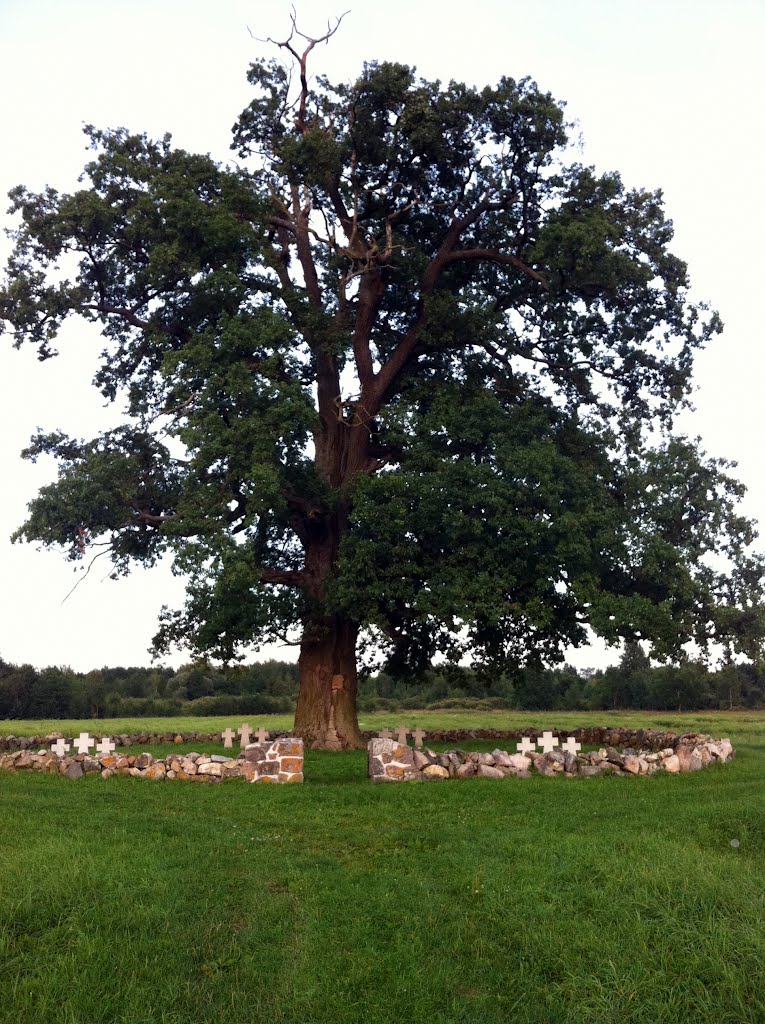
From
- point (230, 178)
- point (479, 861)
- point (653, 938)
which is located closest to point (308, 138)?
point (230, 178)

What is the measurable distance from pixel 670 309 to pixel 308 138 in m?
12.1

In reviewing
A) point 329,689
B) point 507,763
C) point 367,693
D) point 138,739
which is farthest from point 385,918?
point 367,693

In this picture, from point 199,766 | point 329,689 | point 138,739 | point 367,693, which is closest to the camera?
point 199,766

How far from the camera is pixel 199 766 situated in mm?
18000

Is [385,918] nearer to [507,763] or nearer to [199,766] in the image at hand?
[507,763]

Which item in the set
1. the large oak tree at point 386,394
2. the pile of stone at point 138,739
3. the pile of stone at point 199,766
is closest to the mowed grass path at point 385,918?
the pile of stone at point 199,766

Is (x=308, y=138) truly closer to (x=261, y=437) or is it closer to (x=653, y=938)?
(x=261, y=437)

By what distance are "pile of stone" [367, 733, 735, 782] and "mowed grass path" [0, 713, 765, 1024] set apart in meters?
3.96

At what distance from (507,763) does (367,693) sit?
183 feet

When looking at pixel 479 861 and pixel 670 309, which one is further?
pixel 670 309

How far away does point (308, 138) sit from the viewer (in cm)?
2519

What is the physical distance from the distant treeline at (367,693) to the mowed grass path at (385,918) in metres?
38.7

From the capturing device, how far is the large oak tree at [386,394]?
23.6 m

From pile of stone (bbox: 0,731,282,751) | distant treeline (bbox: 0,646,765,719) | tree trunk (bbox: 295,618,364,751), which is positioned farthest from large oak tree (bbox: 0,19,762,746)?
distant treeline (bbox: 0,646,765,719)
